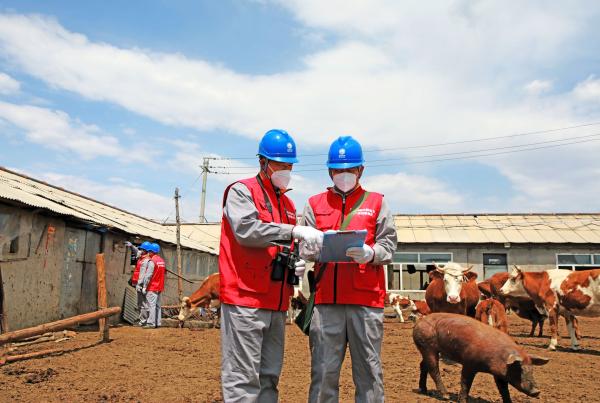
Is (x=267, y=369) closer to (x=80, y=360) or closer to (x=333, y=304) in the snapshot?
(x=333, y=304)

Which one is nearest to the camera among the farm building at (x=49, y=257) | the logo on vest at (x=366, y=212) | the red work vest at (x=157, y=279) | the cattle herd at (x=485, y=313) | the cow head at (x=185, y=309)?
the logo on vest at (x=366, y=212)

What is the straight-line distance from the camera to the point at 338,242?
330 centimetres

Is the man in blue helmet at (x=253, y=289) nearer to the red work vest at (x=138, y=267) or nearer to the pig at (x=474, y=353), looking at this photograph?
the pig at (x=474, y=353)

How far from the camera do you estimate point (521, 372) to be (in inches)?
198

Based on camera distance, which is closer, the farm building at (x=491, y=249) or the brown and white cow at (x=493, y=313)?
the brown and white cow at (x=493, y=313)

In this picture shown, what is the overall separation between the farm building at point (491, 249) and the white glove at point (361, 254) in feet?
67.4

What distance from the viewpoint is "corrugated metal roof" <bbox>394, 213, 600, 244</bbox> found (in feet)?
77.9

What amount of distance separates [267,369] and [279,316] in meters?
0.36

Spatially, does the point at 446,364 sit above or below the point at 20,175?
below

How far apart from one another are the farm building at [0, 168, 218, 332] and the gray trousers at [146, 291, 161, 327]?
62.9 inches

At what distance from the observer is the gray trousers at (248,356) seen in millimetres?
3180

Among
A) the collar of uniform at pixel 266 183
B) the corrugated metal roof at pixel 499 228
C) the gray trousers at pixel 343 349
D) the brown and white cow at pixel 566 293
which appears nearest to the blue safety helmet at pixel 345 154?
the collar of uniform at pixel 266 183

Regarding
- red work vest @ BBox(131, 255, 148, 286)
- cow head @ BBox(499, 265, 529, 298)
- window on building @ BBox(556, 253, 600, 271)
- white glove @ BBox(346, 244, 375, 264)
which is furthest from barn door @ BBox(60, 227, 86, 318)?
window on building @ BBox(556, 253, 600, 271)

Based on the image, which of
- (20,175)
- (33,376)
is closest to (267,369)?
(33,376)
